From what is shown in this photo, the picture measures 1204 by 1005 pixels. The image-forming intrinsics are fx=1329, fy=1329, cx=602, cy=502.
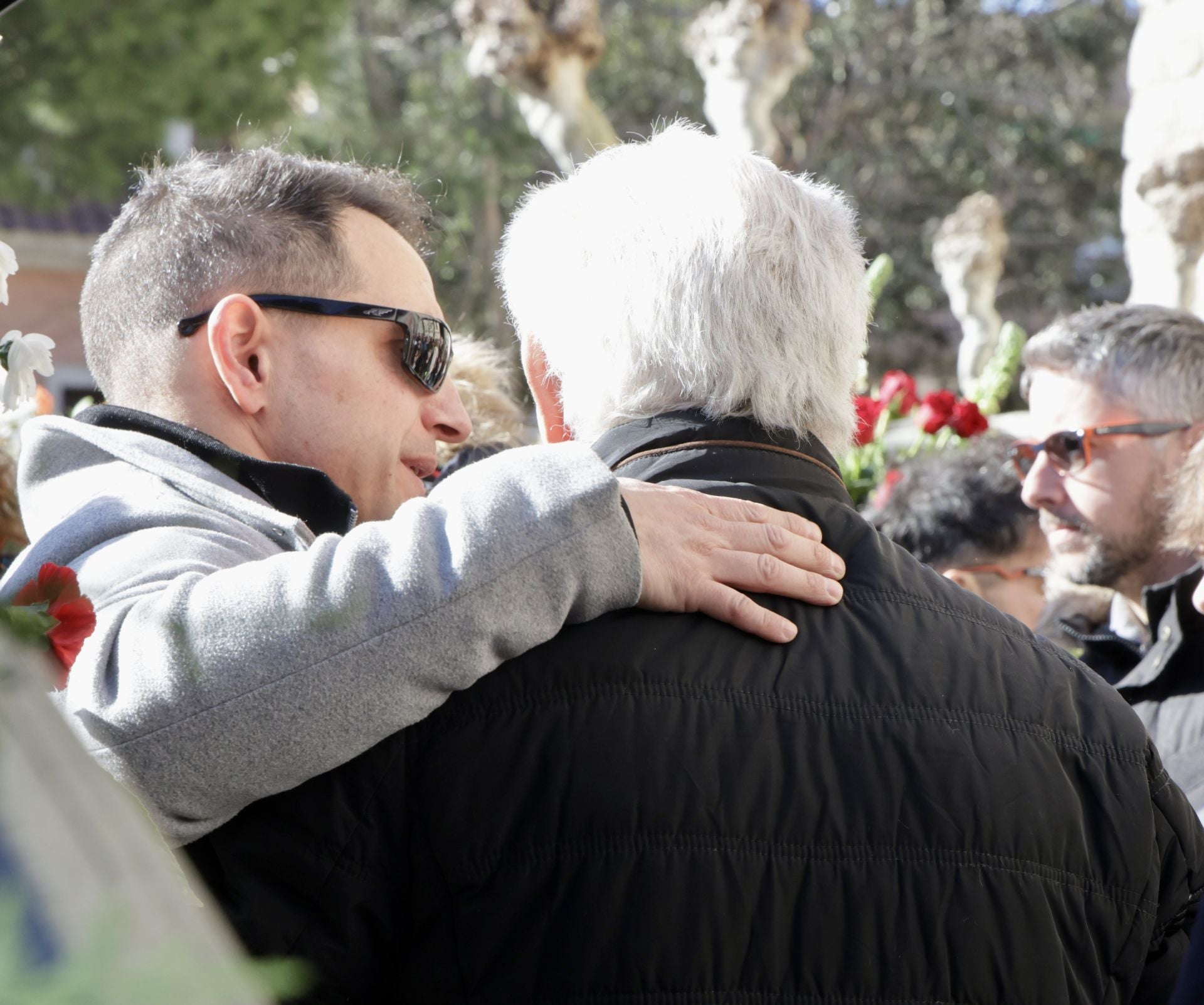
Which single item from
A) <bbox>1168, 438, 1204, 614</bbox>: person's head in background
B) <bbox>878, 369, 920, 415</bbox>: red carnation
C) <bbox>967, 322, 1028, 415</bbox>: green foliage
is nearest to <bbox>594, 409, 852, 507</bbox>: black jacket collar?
<bbox>1168, 438, 1204, 614</bbox>: person's head in background

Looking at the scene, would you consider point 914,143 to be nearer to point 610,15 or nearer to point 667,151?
point 610,15

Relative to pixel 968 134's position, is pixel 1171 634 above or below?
below

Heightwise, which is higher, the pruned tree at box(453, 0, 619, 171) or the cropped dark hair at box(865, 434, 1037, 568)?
the pruned tree at box(453, 0, 619, 171)

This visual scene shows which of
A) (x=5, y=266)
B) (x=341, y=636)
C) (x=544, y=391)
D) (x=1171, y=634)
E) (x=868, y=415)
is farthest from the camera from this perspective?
(x=868, y=415)

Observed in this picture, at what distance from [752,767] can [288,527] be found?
2.36 ft

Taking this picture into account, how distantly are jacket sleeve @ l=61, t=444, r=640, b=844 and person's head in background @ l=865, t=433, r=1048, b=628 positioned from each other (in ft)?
10.8

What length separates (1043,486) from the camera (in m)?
3.91

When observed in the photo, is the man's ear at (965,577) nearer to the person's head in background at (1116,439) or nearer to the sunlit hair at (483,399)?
the person's head in background at (1116,439)

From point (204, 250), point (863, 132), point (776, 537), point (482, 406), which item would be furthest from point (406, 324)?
point (863, 132)

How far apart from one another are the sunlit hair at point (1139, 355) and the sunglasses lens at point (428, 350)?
238 cm

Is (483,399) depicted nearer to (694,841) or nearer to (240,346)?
(240,346)

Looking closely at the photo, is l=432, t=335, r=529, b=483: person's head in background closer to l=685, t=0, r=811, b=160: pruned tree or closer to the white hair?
the white hair

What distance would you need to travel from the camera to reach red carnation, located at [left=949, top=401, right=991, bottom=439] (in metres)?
4.49

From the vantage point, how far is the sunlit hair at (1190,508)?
9.84 feet
